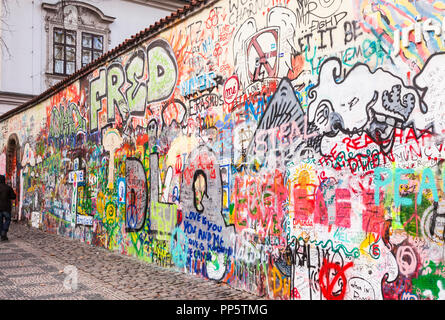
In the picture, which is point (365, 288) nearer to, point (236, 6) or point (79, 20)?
point (236, 6)

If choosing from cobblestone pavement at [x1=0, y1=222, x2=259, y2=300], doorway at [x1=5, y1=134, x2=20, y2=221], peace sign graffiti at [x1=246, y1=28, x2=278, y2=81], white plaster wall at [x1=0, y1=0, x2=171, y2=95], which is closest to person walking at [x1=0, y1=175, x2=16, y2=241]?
cobblestone pavement at [x1=0, y1=222, x2=259, y2=300]

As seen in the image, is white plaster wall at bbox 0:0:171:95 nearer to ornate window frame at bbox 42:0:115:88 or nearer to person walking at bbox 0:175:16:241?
ornate window frame at bbox 42:0:115:88

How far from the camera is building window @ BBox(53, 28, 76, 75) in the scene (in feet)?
73.7

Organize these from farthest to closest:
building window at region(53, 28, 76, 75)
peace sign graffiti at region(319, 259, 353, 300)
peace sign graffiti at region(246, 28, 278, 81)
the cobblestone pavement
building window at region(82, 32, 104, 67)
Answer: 1. building window at region(82, 32, 104, 67)
2. building window at region(53, 28, 76, 75)
3. the cobblestone pavement
4. peace sign graffiti at region(246, 28, 278, 81)
5. peace sign graffiti at region(319, 259, 353, 300)

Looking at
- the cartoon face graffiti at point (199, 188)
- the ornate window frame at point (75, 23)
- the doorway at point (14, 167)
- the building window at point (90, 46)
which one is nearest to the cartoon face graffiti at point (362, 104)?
the cartoon face graffiti at point (199, 188)

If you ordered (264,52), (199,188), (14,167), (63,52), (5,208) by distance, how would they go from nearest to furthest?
(264,52)
(199,188)
(5,208)
(14,167)
(63,52)

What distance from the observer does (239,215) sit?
245 inches

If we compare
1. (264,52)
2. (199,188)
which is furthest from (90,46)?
(264,52)

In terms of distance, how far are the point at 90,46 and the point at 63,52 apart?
1.39 meters

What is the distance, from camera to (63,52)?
22.5 metres

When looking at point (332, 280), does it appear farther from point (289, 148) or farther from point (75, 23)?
point (75, 23)

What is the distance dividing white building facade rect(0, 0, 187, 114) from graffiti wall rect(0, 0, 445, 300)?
13.6 metres

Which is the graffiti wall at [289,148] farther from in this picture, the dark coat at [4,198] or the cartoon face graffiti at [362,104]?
the dark coat at [4,198]
